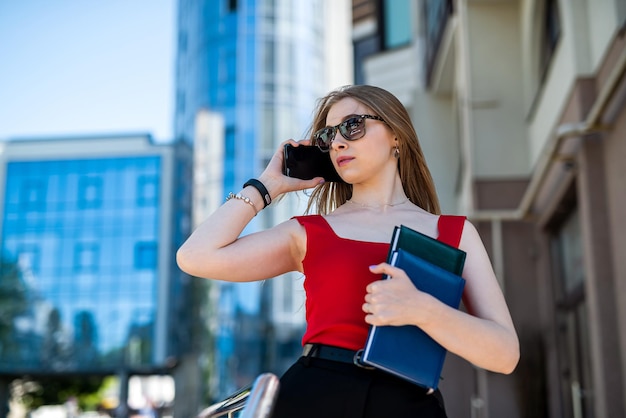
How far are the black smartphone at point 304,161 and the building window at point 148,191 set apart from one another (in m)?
46.8

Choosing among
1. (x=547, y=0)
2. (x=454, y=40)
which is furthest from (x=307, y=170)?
(x=454, y=40)

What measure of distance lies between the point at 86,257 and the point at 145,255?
3.09 m

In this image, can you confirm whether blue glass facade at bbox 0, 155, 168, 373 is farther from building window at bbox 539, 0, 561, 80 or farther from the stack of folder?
the stack of folder

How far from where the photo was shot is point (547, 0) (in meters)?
10.5

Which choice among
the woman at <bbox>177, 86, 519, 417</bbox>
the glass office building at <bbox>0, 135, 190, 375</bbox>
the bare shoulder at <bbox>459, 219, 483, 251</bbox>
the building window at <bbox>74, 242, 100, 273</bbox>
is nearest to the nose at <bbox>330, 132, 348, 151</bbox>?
the woman at <bbox>177, 86, 519, 417</bbox>

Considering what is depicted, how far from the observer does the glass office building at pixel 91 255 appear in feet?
148

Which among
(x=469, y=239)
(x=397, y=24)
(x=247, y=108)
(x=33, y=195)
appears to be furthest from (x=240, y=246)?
(x=33, y=195)

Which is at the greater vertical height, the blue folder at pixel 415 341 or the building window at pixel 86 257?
the building window at pixel 86 257

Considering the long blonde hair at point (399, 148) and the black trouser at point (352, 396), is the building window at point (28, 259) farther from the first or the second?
the black trouser at point (352, 396)

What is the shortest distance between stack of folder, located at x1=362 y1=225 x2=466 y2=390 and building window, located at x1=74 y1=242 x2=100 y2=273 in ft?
156

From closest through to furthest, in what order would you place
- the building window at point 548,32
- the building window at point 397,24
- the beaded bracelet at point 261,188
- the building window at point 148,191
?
the beaded bracelet at point 261,188, the building window at point 548,32, the building window at point 397,24, the building window at point 148,191

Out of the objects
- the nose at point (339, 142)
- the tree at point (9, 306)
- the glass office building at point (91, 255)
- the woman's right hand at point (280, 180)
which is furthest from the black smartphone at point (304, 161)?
the tree at point (9, 306)

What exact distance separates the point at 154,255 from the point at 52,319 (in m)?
6.29

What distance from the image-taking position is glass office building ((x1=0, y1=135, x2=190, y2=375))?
148 ft
